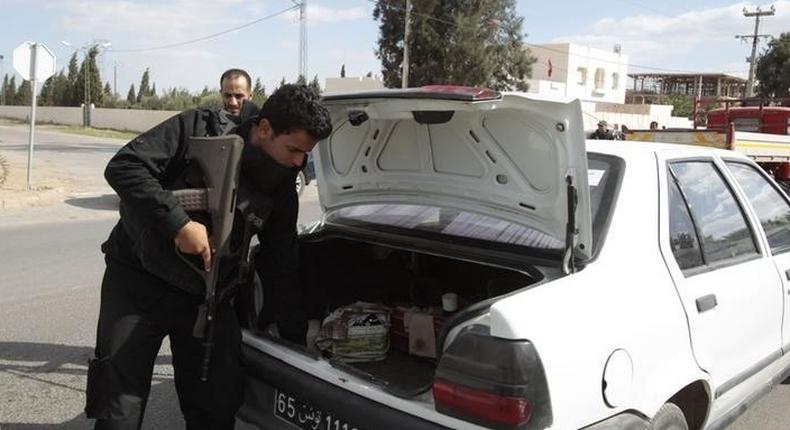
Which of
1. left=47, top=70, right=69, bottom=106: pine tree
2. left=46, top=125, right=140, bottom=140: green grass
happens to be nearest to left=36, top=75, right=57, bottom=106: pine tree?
left=47, top=70, right=69, bottom=106: pine tree

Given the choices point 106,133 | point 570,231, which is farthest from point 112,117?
point 570,231

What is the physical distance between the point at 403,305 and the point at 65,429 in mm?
1740

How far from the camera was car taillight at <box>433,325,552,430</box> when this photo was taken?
75.4 inches

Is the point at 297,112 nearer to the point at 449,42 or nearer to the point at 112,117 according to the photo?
the point at 449,42

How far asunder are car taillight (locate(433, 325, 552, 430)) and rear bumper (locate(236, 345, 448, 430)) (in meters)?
0.15

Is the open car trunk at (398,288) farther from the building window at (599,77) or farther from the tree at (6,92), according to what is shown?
the tree at (6,92)

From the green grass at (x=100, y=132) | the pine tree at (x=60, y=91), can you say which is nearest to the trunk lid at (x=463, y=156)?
the green grass at (x=100, y=132)

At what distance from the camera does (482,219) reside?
310 cm

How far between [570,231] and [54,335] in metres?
3.79

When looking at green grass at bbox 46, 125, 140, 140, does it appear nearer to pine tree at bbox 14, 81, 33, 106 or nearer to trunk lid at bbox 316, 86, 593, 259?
trunk lid at bbox 316, 86, 593, 259

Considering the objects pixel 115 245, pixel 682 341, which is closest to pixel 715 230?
pixel 682 341

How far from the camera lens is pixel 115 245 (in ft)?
8.34

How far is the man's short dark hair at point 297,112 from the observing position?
234cm

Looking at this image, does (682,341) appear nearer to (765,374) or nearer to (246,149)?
(765,374)
